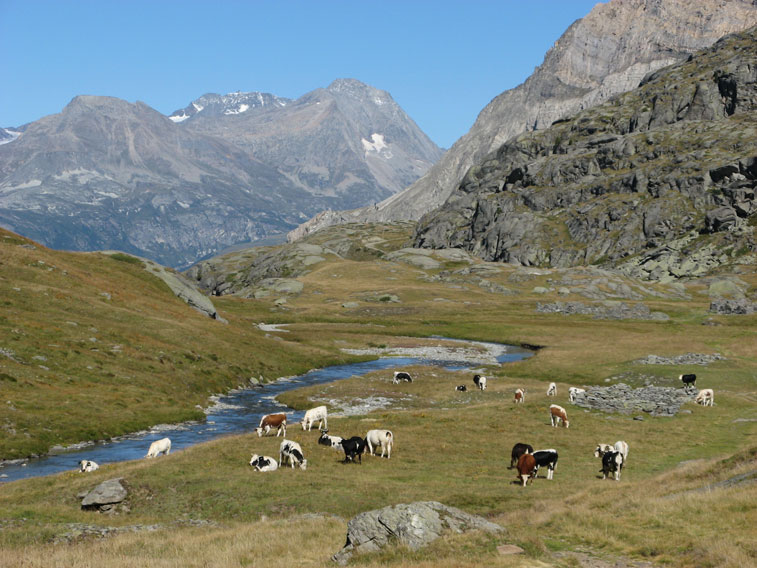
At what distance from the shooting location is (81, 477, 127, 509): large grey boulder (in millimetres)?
27797

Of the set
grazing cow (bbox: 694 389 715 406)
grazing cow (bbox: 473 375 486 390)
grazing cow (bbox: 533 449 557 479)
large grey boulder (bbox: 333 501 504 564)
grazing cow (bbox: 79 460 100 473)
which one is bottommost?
grazing cow (bbox: 694 389 715 406)

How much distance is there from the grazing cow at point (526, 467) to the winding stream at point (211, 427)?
2063 centimetres

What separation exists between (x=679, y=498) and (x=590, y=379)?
55421 mm

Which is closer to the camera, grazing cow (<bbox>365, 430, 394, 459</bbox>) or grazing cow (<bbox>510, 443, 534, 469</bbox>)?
grazing cow (<bbox>510, 443, 534, 469</bbox>)

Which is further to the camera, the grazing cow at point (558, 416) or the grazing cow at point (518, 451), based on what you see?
the grazing cow at point (558, 416)

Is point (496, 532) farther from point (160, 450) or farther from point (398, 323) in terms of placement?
point (398, 323)

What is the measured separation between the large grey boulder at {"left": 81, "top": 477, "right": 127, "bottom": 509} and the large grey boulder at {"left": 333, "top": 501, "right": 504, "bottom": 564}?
48.3 feet

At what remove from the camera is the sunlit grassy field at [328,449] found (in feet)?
63.8

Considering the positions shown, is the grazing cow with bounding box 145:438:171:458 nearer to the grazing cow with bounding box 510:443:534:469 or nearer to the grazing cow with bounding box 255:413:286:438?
the grazing cow with bounding box 255:413:286:438

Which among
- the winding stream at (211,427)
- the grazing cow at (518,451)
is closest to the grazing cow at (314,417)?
the winding stream at (211,427)

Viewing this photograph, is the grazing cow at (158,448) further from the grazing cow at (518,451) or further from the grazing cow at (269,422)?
the grazing cow at (518,451)

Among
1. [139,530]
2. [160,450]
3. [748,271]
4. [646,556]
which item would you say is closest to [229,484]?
[139,530]

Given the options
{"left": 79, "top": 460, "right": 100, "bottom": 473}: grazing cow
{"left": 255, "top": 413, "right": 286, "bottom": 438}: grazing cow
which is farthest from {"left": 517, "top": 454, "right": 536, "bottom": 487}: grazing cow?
{"left": 79, "top": 460, "right": 100, "bottom": 473}: grazing cow

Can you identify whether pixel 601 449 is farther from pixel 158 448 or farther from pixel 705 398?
pixel 158 448
